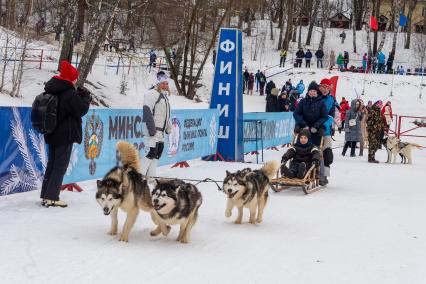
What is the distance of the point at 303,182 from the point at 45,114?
4699 millimetres

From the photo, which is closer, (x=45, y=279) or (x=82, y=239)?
(x=45, y=279)

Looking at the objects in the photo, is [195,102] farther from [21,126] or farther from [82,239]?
[82,239]

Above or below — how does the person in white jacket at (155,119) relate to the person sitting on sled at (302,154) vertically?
above

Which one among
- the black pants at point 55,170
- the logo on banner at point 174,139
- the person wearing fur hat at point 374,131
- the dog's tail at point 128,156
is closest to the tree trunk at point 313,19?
the person wearing fur hat at point 374,131

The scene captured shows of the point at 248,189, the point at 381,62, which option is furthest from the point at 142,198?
the point at 381,62

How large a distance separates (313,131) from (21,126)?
17.8ft

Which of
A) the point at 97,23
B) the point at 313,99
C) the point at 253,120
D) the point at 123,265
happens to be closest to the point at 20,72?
the point at 97,23

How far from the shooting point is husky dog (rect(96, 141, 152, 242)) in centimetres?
633

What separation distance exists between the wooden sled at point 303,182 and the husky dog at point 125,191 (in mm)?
4455

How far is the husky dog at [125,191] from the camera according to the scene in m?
6.33

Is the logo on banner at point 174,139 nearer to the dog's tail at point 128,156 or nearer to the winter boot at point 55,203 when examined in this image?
the winter boot at point 55,203

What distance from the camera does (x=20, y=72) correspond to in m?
23.3

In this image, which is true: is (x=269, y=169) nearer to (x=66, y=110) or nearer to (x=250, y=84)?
(x=66, y=110)

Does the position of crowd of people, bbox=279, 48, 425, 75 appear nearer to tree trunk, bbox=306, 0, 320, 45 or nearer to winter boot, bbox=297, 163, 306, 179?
tree trunk, bbox=306, 0, 320, 45
